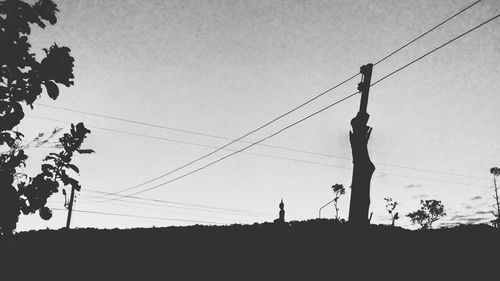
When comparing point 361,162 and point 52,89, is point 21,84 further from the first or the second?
point 361,162

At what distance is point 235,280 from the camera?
45.8 ft

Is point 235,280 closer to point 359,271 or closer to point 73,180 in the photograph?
point 359,271

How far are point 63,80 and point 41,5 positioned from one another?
0.83m

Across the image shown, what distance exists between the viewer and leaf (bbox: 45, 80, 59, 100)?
3314mm

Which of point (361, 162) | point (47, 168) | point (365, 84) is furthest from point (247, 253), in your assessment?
point (47, 168)

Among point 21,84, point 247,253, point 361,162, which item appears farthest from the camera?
point 247,253

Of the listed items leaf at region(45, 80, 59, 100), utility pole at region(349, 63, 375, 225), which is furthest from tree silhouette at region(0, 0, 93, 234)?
utility pole at region(349, 63, 375, 225)

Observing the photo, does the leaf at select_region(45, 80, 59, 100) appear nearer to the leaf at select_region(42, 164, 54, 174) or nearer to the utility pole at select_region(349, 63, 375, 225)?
the leaf at select_region(42, 164, 54, 174)

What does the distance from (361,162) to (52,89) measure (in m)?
9.61

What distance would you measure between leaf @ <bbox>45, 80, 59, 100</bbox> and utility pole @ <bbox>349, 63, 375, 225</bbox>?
30.6 feet

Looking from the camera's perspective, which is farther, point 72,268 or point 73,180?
point 72,268

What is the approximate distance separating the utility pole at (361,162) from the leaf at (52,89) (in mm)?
9333

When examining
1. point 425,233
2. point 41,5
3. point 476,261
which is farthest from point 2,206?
point 425,233

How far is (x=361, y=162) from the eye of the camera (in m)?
11.1
